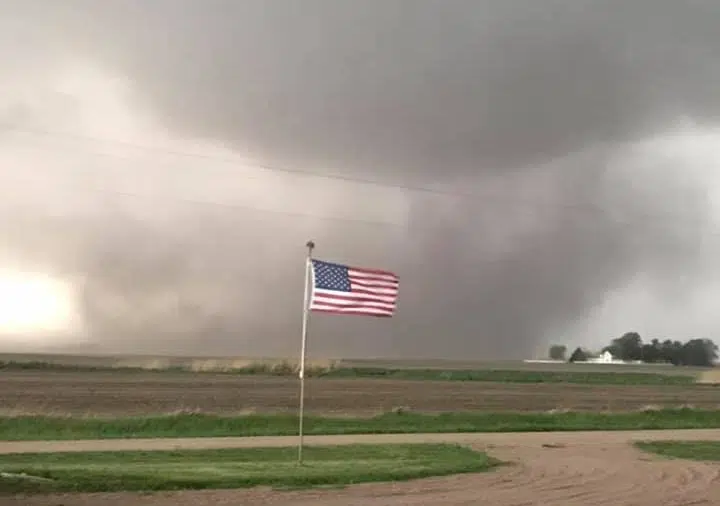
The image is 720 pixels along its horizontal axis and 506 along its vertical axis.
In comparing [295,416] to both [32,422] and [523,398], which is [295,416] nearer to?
[32,422]

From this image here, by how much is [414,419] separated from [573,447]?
8140 mm

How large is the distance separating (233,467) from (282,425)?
11.1 m

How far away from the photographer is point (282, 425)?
28.7 metres

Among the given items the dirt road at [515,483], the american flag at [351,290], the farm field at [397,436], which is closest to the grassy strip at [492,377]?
the farm field at [397,436]

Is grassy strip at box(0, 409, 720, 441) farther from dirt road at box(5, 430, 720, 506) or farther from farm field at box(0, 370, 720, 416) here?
farm field at box(0, 370, 720, 416)

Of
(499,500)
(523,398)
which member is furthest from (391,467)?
(523,398)

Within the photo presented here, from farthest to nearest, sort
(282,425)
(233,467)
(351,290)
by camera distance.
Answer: (282,425), (351,290), (233,467)

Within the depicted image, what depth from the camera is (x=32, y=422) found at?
27.3 metres

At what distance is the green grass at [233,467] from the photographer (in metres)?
15.0

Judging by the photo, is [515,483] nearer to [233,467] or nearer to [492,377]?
[233,467]

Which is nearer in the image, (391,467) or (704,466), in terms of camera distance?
(391,467)

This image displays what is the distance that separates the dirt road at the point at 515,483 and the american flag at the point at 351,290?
13.5 feet

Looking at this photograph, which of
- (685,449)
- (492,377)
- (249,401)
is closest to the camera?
(685,449)

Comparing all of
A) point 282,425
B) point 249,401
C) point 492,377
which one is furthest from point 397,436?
point 492,377
